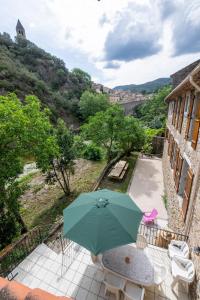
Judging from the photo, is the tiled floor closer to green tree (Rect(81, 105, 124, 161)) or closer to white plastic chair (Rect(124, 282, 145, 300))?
white plastic chair (Rect(124, 282, 145, 300))

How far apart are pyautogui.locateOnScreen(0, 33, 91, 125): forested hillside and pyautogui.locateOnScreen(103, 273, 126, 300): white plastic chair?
29230mm

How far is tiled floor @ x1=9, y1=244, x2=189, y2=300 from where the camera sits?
4.34 m

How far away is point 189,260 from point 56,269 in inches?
155

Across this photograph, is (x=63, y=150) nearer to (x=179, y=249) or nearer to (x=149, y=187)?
(x=149, y=187)

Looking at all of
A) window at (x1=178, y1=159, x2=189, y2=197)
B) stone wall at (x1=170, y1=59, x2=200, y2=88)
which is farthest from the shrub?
window at (x1=178, y1=159, x2=189, y2=197)

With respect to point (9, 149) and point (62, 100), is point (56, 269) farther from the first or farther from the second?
point (62, 100)

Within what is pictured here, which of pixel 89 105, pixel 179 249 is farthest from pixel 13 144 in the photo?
pixel 89 105

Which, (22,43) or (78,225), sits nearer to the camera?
(78,225)

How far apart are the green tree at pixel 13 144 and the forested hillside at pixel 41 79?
924 inches

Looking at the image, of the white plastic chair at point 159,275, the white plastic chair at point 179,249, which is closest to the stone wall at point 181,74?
the white plastic chair at point 179,249

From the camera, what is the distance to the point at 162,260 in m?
5.39

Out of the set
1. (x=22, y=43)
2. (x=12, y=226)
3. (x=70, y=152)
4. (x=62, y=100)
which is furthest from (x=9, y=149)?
(x=22, y=43)

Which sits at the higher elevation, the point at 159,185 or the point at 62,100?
the point at 62,100

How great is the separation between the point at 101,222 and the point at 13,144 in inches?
189
